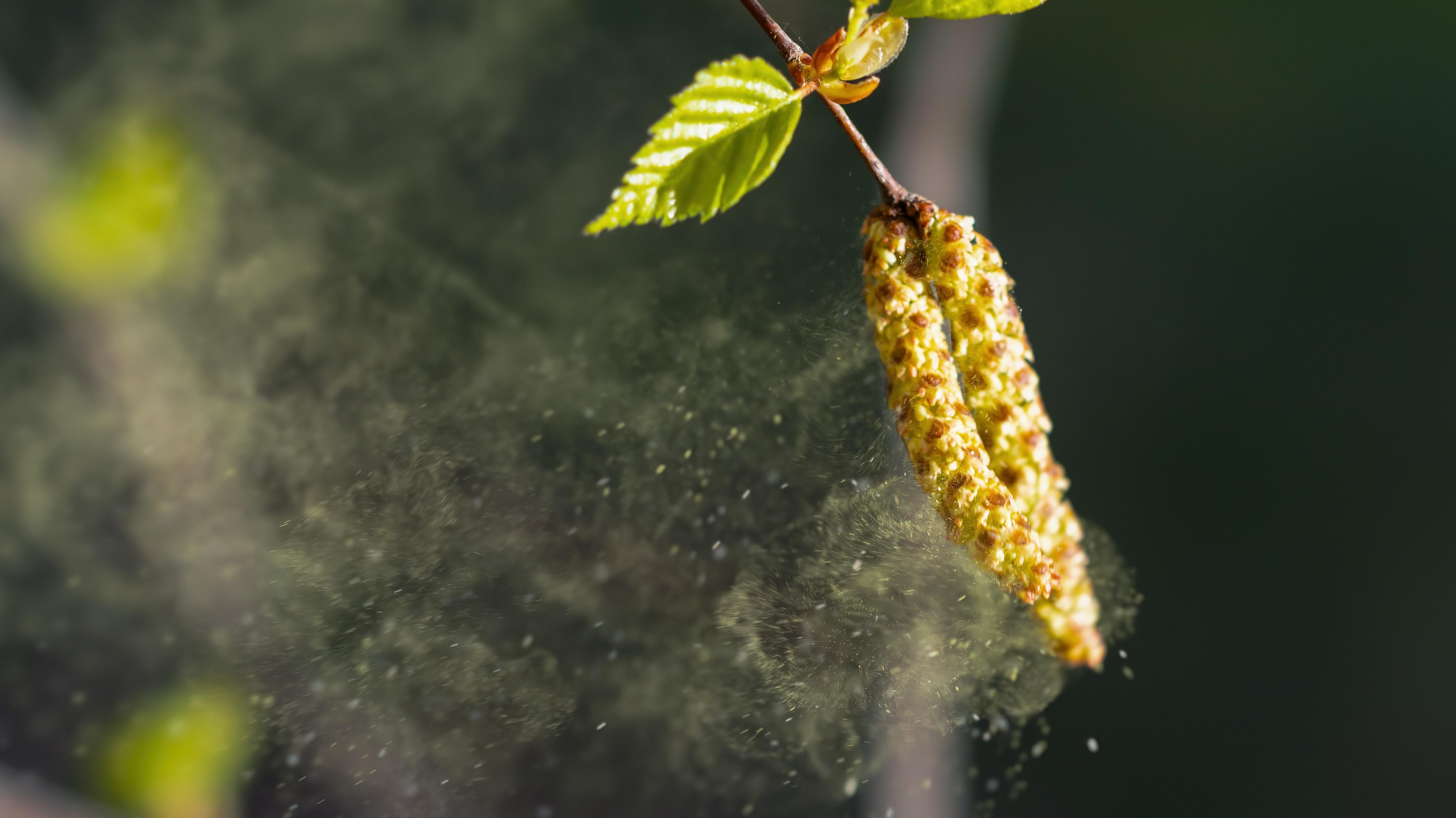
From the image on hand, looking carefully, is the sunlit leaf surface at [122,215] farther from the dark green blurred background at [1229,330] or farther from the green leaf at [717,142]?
the green leaf at [717,142]

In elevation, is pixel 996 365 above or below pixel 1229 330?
below

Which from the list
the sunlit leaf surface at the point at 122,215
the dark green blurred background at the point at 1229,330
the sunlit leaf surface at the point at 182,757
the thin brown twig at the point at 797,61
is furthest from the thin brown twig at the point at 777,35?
the sunlit leaf surface at the point at 122,215

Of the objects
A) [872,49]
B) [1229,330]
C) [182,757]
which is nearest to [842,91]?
[872,49]

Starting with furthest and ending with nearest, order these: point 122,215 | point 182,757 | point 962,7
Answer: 1. point 122,215
2. point 182,757
3. point 962,7

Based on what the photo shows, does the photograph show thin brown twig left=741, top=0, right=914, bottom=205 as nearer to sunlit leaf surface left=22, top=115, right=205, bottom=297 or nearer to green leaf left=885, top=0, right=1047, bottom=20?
green leaf left=885, top=0, right=1047, bottom=20

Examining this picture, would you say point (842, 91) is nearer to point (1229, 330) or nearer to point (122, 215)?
point (1229, 330)

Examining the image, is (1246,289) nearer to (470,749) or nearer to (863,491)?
(863,491)

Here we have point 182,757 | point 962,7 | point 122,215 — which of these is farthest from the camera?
point 122,215

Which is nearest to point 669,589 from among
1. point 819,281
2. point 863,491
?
point 863,491
